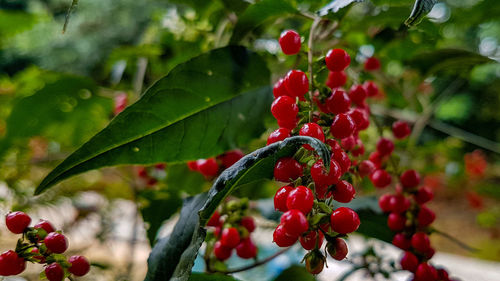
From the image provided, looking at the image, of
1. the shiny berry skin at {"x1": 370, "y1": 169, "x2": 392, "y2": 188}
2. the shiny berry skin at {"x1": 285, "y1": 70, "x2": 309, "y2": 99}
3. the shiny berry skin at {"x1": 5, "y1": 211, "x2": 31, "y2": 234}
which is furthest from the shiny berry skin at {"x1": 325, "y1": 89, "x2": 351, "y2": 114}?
the shiny berry skin at {"x1": 5, "y1": 211, "x2": 31, "y2": 234}

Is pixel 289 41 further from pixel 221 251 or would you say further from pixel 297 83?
pixel 221 251

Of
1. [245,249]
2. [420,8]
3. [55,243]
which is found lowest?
[245,249]

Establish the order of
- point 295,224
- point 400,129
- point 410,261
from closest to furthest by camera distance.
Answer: point 295,224 < point 410,261 < point 400,129

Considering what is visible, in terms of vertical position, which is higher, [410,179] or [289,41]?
[289,41]

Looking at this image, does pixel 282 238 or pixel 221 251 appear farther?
pixel 221 251

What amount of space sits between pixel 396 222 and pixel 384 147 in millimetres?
74

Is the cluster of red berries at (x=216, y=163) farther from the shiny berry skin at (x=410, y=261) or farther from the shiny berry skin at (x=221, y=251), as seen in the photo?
the shiny berry skin at (x=410, y=261)

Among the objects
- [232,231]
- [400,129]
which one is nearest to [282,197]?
[232,231]

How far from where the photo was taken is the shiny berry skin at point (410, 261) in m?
0.30

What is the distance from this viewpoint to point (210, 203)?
192 mm

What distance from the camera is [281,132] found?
0.76ft

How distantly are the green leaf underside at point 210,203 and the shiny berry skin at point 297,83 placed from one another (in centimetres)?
5

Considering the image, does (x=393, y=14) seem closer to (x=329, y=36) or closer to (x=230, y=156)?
(x=329, y=36)

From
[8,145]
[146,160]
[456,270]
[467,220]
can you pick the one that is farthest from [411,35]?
[467,220]
